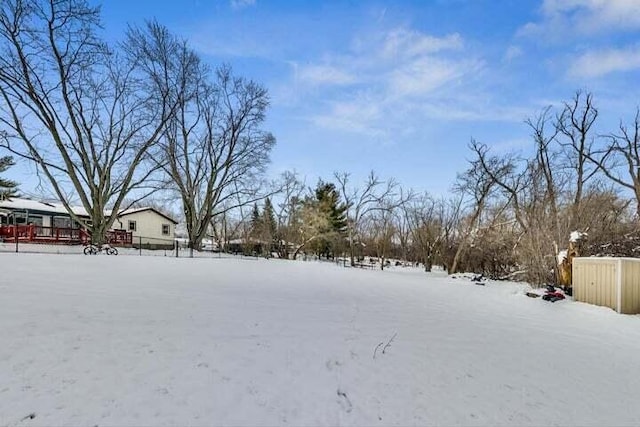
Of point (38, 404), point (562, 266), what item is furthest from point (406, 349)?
point (562, 266)

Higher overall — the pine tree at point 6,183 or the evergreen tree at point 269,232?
the pine tree at point 6,183

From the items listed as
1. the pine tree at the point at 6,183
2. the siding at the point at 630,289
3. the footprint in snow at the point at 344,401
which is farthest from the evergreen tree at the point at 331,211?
the footprint in snow at the point at 344,401

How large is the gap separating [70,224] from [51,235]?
38.6 ft

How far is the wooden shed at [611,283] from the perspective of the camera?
9.14 meters

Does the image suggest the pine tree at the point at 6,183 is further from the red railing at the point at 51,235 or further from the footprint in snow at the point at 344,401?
the footprint in snow at the point at 344,401

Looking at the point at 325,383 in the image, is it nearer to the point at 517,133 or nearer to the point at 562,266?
the point at 562,266

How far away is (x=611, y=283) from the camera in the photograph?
9.45 meters

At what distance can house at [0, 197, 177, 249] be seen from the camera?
74.2 ft

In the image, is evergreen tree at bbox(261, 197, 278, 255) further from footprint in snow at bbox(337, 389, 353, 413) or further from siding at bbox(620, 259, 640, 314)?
footprint in snow at bbox(337, 389, 353, 413)

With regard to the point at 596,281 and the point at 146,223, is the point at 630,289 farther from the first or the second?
the point at 146,223

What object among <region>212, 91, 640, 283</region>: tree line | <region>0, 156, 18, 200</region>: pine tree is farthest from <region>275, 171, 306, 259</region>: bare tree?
<region>0, 156, 18, 200</region>: pine tree

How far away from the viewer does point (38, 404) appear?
3.27m

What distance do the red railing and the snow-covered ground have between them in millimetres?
15262

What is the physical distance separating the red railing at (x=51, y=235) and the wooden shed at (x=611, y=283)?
74.5 ft
